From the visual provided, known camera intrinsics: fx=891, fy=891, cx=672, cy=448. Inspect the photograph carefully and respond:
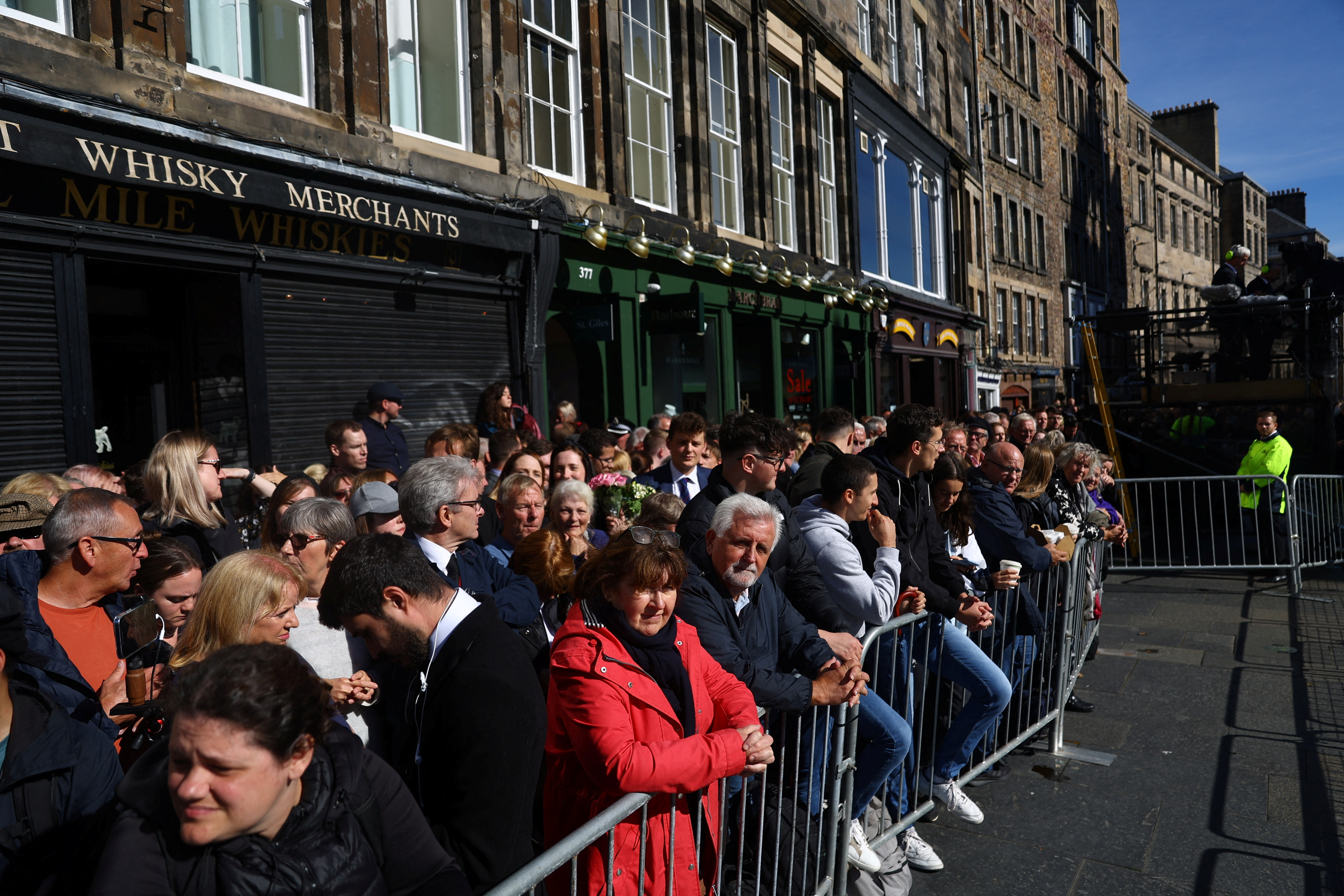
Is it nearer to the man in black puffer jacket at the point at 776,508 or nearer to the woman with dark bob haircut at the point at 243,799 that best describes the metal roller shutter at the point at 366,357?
the man in black puffer jacket at the point at 776,508

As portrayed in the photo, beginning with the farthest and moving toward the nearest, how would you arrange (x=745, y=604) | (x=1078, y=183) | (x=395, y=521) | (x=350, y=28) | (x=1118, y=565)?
(x=1078, y=183) < (x=1118, y=565) < (x=350, y=28) < (x=395, y=521) < (x=745, y=604)

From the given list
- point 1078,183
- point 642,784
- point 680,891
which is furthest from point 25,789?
point 1078,183

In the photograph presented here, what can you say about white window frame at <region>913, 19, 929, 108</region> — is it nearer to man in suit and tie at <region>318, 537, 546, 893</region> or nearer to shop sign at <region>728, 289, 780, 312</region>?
shop sign at <region>728, 289, 780, 312</region>

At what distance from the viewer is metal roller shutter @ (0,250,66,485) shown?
5.77 m

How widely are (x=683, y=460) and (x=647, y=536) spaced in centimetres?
307

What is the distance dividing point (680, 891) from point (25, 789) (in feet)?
5.56

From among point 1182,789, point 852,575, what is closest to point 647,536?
point 852,575

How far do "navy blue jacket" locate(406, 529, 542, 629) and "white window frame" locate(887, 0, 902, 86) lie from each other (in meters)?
20.5

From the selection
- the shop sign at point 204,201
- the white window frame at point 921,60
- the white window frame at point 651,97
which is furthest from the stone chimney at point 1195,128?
the shop sign at point 204,201

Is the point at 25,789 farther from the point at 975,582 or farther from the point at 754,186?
the point at 754,186

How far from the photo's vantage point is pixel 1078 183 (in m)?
37.8

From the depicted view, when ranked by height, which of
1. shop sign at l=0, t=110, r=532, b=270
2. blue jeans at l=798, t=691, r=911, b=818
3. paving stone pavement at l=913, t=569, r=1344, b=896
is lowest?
paving stone pavement at l=913, t=569, r=1344, b=896

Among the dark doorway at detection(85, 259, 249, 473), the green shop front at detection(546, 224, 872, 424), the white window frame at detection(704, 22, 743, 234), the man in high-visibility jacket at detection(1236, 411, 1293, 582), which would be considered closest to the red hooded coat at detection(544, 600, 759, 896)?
the dark doorway at detection(85, 259, 249, 473)

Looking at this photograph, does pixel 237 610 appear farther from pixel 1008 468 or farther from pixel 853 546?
pixel 1008 468
